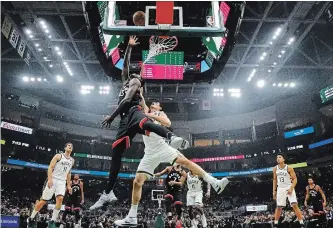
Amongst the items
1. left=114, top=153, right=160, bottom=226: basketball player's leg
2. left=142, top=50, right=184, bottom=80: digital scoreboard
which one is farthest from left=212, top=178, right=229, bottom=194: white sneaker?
left=142, top=50, right=184, bottom=80: digital scoreboard

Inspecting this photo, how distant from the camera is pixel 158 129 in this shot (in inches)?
169

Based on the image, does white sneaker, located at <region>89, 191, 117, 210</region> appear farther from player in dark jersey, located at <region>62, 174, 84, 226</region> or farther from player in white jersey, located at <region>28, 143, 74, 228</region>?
player in dark jersey, located at <region>62, 174, 84, 226</region>

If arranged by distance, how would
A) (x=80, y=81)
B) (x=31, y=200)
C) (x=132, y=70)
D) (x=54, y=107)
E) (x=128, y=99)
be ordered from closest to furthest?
(x=128, y=99), (x=132, y=70), (x=80, y=81), (x=31, y=200), (x=54, y=107)

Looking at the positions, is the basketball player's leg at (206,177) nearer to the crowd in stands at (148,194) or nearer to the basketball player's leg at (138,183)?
the basketball player's leg at (138,183)

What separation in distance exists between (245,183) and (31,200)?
22689 millimetres

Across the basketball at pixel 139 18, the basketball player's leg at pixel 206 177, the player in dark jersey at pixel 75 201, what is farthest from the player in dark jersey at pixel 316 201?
the basketball at pixel 139 18

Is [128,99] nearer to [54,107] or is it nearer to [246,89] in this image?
[246,89]

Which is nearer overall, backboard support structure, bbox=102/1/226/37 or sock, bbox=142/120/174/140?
sock, bbox=142/120/174/140

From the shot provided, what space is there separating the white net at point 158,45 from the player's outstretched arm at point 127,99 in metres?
3.05

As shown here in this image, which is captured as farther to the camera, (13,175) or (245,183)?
(245,183)

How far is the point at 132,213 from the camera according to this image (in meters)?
4.88

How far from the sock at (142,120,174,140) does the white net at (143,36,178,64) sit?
3745 millimetres

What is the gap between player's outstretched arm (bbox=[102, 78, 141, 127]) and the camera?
4.48 metres

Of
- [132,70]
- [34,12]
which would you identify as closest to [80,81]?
[34,12]
